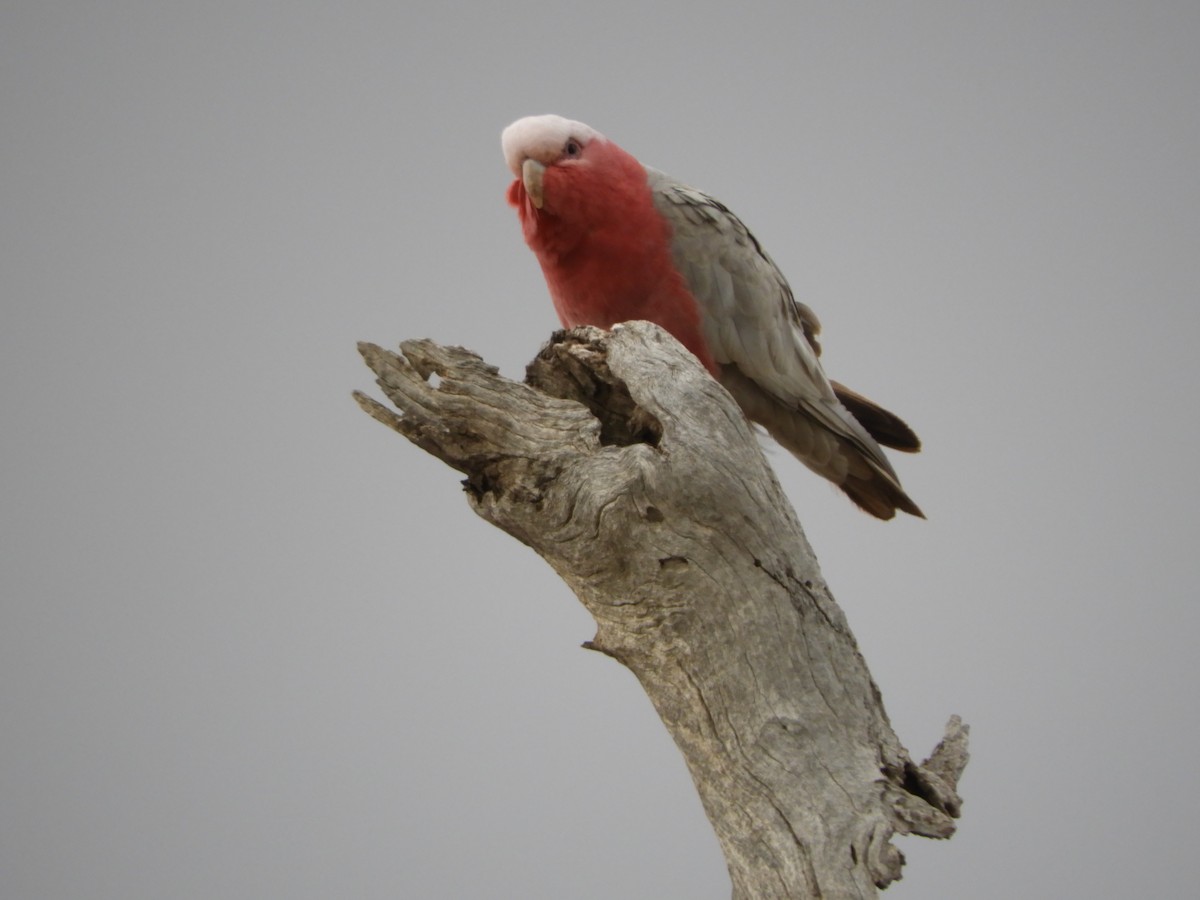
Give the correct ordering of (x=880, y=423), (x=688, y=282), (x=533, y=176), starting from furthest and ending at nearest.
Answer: (x=880, y=423) < (x=688, y=282) < (x=533, y=176)

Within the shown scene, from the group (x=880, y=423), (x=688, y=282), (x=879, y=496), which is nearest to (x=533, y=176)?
(x=688, y=282)

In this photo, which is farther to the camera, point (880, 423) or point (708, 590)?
point (880, 423)

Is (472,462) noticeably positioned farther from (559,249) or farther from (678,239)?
(678,239)

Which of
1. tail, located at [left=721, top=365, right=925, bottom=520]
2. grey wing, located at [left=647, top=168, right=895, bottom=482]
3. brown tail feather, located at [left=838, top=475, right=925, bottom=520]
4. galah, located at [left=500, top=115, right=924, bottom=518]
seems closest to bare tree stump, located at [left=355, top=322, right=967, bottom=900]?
galah, located at [left=500, top=115, right=924, bottom=518]

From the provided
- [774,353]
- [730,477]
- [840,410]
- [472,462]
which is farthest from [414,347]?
[840,410]

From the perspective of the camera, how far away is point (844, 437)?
3580 millimetres

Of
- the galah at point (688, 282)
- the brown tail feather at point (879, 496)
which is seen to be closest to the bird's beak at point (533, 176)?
the galah at point (688, 282)

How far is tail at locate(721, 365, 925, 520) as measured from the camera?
355 cm

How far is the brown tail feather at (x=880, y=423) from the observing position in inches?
146

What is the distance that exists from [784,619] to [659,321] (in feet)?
4.10

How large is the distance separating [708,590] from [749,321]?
52.4 inches

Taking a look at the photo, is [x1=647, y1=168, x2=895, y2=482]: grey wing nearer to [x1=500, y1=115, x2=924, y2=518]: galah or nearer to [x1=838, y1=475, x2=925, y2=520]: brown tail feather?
[x1=500, y1=115, x2=924, y2=518]: galah

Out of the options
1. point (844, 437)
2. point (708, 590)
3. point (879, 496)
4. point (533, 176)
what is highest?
point (533, 176)

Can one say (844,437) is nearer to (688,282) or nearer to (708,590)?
(688,282)
